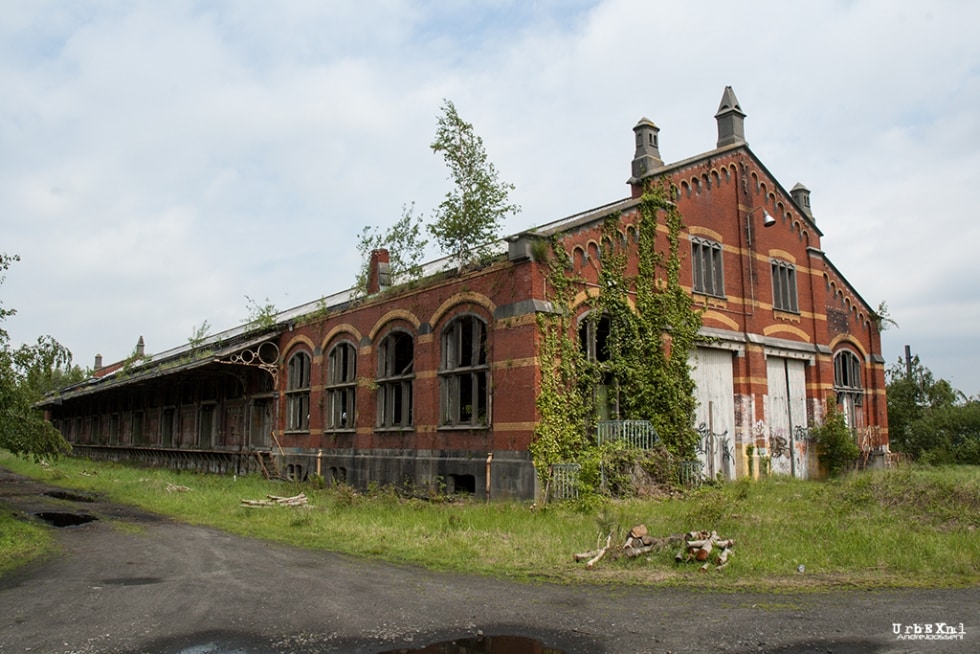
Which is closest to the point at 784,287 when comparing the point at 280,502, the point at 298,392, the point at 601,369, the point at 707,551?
the point at 601,369

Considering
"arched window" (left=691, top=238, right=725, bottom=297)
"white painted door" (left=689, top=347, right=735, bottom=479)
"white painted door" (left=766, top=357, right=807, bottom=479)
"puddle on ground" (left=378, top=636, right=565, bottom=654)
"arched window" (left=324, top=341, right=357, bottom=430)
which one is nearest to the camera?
"puddle on ground" (left=378, top=636, right=565, bottom=654)

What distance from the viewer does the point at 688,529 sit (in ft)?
38.7

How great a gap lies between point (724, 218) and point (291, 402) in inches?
623

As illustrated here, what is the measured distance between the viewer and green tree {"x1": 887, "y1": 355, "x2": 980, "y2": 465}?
2811 centimetres

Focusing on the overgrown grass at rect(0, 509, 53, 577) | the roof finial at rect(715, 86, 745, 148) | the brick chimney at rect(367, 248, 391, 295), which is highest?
the roof finial at rect(715, 86, 745, 148)

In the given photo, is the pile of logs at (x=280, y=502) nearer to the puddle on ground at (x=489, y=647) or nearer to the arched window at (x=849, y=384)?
the puddle on ground at (x=489, y=647)

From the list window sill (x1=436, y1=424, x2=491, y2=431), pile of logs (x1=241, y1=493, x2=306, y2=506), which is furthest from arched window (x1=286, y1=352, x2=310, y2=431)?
window sill (x1=436, y1=424, x2=491, y2=431)

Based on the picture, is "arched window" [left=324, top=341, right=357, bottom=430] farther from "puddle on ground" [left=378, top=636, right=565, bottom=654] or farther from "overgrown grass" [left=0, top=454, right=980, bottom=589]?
"puddle on ground" [left=378, top=636, right=565, bottom=654]

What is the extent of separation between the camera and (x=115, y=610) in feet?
25.8

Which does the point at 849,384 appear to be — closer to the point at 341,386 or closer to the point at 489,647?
the point at 341,386

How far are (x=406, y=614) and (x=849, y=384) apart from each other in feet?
74.3

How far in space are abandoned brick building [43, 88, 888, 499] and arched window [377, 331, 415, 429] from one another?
0.18 feet

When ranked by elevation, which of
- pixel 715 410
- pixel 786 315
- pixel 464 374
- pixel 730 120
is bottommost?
pixel 715 410

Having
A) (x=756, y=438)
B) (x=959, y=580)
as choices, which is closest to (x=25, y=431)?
(x=959, y=580)
